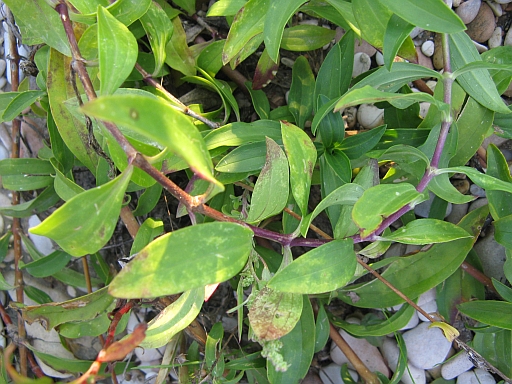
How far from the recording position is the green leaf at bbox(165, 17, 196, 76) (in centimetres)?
141

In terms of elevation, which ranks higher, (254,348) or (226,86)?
(226,86)

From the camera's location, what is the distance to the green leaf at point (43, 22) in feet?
3.95

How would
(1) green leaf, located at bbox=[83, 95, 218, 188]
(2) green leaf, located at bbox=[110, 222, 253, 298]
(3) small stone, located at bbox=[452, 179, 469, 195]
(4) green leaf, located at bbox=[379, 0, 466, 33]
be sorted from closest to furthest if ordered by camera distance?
(1) green leaf, located at bbox=[83, 95, 218, 188], (2) green leaf, located at bbox=[110, 222, 253, 298], (4) green leaf, located at bbox=[379, 0, 466, 33], (3) small stone, located at bbox=[452, 179, 469, 195]

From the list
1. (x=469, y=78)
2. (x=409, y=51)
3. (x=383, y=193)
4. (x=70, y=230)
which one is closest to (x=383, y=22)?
(x=409, y=51)

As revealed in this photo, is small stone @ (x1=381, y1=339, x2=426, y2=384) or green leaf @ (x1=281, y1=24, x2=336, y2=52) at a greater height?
green leaf @ (x1=281, y1=24, x2=336, y2=52)

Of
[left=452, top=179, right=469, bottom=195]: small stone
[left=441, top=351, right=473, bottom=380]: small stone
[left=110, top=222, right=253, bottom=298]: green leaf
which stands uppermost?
[left=110, top=222, right=253, bottom=298]: green leaf

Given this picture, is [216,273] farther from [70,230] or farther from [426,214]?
[426,214]

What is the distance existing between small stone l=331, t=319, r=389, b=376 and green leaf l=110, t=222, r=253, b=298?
2.96 feet

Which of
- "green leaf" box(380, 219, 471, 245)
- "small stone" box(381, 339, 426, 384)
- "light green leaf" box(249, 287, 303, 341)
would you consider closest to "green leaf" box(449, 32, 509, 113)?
"green leaf" box(380, 219, 471, 245)

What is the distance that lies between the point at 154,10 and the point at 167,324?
86 centimetres

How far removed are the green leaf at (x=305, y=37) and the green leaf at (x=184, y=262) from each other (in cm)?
75

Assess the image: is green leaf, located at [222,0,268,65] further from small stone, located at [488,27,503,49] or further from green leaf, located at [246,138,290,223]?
small stone, located at [488,27,503,49]

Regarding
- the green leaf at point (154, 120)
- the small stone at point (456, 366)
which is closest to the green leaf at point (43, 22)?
the green leaf at point (154, 120)

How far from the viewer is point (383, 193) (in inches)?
39.0
